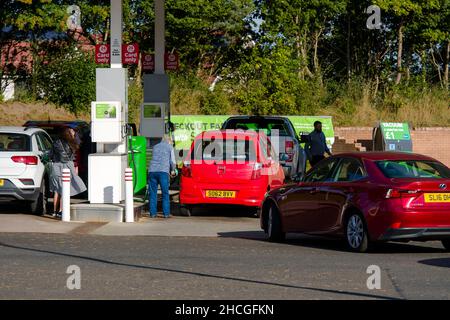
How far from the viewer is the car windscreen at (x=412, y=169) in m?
15.8

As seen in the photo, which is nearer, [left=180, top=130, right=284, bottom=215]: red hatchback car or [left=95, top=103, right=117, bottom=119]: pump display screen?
[left=180, top=130, right=284, bottom=215]: red hatchback car

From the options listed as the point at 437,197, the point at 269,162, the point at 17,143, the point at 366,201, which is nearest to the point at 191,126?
the point at 269,162

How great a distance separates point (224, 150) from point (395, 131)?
1854cm

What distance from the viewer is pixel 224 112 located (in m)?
46.6

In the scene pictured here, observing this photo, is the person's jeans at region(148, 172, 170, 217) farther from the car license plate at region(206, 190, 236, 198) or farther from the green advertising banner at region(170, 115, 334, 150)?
the green advertising banner at region(170, 115, 334, 150)

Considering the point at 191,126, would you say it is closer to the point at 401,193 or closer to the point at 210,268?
the point at 401,193

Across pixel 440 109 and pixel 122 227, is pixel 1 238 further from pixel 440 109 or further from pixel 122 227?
pixel 440 109

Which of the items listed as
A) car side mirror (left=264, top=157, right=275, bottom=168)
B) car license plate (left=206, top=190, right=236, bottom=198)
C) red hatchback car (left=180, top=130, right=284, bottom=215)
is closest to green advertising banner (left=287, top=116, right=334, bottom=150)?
car side mirror (left=264, top=157, right=275, bottom=168)

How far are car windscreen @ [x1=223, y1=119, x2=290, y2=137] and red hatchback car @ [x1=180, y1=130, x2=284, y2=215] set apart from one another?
594 centimetres

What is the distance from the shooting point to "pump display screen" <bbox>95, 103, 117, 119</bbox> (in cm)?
2186

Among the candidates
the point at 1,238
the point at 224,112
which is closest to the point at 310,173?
the point at 1,238

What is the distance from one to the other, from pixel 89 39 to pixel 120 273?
4803cm

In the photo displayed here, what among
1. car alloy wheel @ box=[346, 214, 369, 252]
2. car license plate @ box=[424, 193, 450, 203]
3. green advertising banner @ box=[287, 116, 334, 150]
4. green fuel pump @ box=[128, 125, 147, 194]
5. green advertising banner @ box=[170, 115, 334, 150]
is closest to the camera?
car license plate @ box=[424, 193, 450, 203]

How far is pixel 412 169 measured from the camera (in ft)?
52.5
